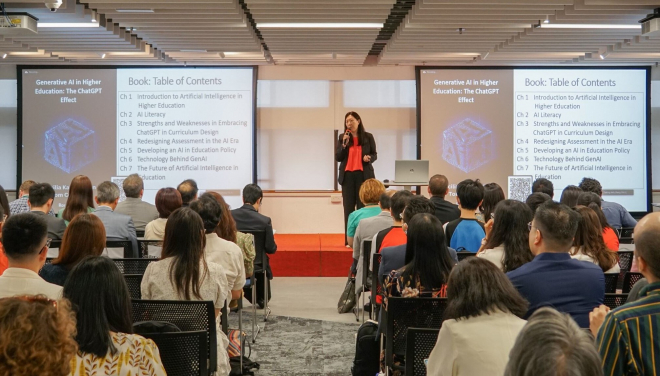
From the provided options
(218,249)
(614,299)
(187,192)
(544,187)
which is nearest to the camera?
(614,299)

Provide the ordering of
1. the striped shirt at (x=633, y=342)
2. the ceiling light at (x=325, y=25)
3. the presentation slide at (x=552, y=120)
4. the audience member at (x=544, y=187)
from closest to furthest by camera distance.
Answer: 1. the striped shirt at (x=633, y=342)
2. the audience member at (x=544, y=187)
3. the ceiling light at (x=325, y=25)
4. the presentation slide at (x=552, y=120)

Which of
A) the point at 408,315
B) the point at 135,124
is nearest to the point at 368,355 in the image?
the point at 408,315

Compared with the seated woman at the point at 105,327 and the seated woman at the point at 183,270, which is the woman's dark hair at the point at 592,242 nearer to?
the seated woman at the point at 183,270

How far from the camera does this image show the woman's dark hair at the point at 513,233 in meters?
3.38

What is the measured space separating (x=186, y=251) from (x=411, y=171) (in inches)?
244

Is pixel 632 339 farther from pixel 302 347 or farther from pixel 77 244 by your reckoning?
pixel 302 347

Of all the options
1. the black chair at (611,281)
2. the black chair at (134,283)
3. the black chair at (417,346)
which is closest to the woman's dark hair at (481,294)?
the black chair at (417,346)

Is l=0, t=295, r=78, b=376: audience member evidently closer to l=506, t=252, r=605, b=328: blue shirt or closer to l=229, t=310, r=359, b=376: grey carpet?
l=506, t=252, r=605, b=328: blue shirt

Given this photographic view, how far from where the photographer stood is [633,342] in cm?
174

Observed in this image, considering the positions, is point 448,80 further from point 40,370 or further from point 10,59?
point 40,370

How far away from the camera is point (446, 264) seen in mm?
3146

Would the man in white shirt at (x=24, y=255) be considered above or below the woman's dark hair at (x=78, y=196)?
below

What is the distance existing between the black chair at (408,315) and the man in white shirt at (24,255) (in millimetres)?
1371

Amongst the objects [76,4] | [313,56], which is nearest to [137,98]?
[313,56]
